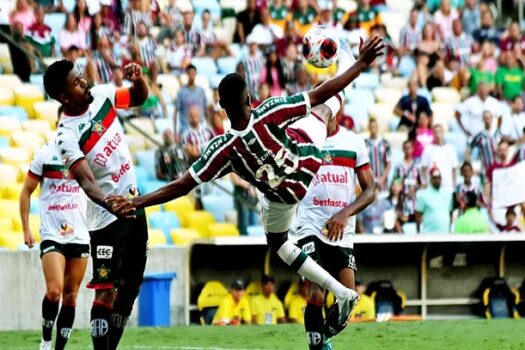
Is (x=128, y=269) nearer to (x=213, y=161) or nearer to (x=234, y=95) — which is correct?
(x=213, y=161)

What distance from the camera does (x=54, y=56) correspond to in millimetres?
21484

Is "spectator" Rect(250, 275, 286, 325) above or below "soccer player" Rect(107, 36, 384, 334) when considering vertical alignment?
below

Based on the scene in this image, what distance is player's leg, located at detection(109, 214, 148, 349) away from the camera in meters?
12.0

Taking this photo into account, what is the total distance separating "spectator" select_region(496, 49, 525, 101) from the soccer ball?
40.5ft

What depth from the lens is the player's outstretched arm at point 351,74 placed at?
10719mm

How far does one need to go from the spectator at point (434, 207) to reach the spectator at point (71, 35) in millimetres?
5174

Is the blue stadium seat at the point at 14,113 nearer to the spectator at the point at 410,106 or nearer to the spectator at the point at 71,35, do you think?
the spectator at the point at 71,35

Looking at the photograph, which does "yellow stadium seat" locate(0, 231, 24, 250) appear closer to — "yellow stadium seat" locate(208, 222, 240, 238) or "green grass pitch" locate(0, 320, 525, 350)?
"green grass pitch" locate(0, 320, 525, 350)

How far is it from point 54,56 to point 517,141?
7134mm

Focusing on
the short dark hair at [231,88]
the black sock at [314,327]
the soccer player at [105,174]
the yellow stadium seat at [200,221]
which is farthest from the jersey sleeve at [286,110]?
the yellow stadium seat at [200,221]

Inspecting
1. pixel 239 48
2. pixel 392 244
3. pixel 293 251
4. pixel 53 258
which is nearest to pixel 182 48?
pixel 239 48

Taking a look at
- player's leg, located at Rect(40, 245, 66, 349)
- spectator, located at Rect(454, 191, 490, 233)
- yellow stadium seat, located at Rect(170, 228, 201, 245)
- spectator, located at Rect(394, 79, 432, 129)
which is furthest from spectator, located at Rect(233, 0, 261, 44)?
player's leg, located at Rect(40, 245, 66, 349)

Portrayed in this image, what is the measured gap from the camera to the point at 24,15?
21.3 meters

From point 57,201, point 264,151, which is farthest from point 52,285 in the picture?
point 264,151
